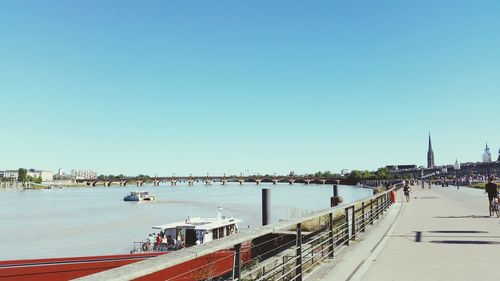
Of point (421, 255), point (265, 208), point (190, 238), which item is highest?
point (265, 208)

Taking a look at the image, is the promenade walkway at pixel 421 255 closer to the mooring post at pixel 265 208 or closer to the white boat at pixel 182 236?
the mooring post at pixel 265 208

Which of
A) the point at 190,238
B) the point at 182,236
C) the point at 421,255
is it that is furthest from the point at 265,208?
the point at 421,255

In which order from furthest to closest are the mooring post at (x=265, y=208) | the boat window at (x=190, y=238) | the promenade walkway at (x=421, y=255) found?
the boat window at (x=190, y=238)
the mooring post at (x=265, y=208)
the promenade walkway at (x=421, y=255)

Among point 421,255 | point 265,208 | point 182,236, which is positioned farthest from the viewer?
point 182,236

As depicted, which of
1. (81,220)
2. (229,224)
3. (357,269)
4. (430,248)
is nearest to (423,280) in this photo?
(357,269)

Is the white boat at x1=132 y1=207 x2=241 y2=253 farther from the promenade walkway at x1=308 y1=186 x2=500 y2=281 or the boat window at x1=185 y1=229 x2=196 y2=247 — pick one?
the promenade walkway at x1=308 y1=186 x2=500 y2=281

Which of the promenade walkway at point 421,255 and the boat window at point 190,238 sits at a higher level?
the promenade walkway at point 421,255

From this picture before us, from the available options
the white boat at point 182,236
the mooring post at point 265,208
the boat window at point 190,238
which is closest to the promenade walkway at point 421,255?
the mooring post at point 265,208

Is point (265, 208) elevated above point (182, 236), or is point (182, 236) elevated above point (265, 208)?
point (265, 208)

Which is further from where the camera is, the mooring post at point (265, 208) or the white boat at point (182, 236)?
the white boat at point (182, 236)

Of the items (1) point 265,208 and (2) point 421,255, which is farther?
(1) point 265,208

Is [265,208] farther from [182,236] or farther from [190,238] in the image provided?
[182,236]

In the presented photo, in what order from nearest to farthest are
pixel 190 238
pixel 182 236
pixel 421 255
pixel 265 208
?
pixel 421 255
pixel 265 208
pixel 190 238
pixel 182 236

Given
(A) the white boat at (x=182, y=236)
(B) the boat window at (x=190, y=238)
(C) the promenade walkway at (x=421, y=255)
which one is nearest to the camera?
(C) the promenade walkway at (x=421, y=255)
